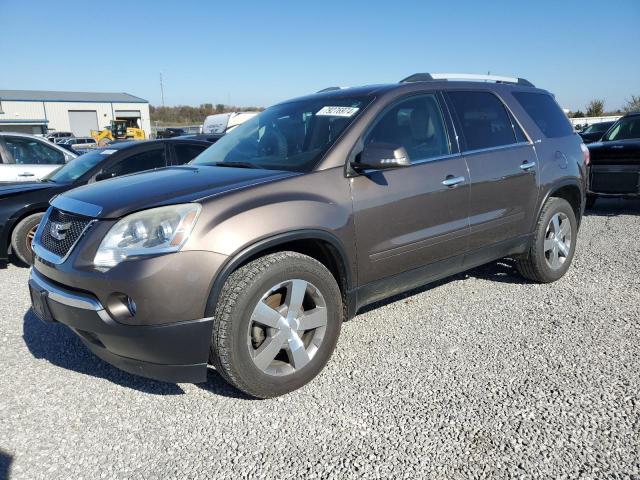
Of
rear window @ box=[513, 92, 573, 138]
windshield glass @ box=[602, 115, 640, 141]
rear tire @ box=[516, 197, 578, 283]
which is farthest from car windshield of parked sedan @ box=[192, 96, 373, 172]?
windshield glass @ box=[602, 115, 640, 141]

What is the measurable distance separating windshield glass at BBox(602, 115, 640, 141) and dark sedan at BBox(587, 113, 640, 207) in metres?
0.17

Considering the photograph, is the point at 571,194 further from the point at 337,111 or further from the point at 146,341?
the point at 146,341

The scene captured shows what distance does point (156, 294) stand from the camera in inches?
95.0

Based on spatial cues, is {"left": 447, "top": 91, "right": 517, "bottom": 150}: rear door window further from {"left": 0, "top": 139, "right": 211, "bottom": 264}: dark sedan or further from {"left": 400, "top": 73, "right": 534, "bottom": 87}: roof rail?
{"left": 0, "top": 139, "right": 211, "bottom": 264}: dark sedan

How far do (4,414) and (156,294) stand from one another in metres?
1.25

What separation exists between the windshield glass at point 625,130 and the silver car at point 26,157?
9232 millimetres

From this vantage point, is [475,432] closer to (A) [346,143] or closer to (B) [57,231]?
(A) [346,143]

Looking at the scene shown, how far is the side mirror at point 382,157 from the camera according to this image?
9.78 ft

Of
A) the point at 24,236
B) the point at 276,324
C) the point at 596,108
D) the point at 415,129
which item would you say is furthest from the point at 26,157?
the point at 596,108

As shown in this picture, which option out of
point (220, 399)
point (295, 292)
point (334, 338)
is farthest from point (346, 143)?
point (220, 399)

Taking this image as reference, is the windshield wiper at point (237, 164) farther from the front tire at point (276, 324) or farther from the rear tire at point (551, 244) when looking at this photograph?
the rear tire at point (551, 244)

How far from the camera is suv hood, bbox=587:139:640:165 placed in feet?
24.7

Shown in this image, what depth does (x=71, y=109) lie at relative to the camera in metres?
59.0

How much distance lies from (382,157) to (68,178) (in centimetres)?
484
